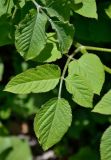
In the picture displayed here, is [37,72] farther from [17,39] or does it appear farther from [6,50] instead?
[6,50]

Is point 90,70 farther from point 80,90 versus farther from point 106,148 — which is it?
point 106,148

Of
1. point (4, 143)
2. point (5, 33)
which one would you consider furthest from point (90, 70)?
point (4, 143)

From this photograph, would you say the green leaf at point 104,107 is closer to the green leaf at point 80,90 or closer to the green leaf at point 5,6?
the green leaf at point 80,90

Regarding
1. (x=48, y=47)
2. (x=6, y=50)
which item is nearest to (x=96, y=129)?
(x=6, y=50)

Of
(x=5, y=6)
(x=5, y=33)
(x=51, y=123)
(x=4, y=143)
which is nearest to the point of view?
(x=51, y=123)

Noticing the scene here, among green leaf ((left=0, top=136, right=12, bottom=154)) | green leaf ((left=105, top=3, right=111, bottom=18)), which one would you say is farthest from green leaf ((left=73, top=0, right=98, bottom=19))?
green leaf ((left=0, top=136, right=12, bottom=154))

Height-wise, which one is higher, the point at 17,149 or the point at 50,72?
the point at 50,72
